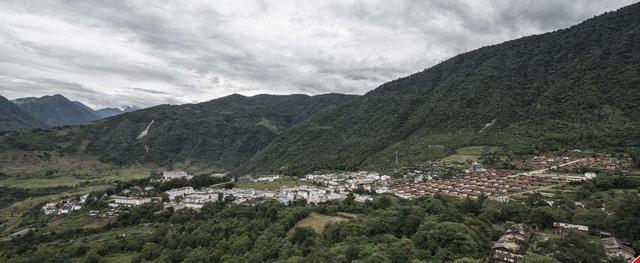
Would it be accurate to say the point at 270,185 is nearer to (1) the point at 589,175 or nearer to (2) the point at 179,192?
(2) the point at 179,192

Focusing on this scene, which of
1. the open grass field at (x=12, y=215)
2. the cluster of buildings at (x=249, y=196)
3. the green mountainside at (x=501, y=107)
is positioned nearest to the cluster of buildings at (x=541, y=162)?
the green mountainside at (x=501, y=107)

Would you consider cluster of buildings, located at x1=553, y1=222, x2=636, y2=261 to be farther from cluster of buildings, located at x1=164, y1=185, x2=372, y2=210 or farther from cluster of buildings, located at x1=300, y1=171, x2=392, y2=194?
cluster of buildings, located at x1=300, y1=171, x2=392, y2=194

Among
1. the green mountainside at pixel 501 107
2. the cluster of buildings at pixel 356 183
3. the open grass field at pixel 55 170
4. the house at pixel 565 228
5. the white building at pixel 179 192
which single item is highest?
the green mountainside at pixel 501 107

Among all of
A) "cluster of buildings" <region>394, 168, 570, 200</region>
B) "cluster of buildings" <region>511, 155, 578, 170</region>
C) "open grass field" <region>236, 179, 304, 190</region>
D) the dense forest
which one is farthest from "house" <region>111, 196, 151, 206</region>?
"cluster of buildings" <region>511, 155, 578, 170</region>

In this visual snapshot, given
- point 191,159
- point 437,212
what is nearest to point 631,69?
point 437,212

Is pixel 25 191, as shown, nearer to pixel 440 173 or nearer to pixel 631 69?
pixel 440 173

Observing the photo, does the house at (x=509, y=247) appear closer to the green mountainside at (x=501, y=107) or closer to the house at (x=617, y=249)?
the house at (x=617, y=249)

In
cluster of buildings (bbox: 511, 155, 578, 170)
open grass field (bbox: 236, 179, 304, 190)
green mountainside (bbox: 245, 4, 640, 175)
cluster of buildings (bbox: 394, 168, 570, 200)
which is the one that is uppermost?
green mountainside (bbox: 245, 4, 640, 175)
